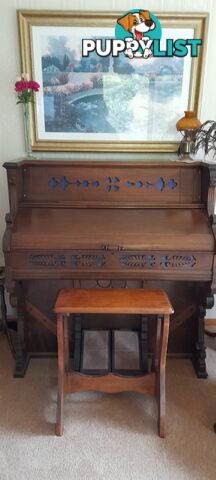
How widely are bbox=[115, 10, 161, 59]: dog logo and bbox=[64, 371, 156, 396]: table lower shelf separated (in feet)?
6.38

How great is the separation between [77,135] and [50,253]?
0.94 metres

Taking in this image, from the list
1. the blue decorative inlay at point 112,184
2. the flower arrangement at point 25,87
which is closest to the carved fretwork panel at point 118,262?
the blue decorative inlay at point 112,184

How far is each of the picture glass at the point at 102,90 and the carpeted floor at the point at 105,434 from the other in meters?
1.59

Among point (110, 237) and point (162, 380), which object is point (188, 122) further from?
point (162, 380)

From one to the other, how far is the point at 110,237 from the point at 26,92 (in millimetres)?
1080

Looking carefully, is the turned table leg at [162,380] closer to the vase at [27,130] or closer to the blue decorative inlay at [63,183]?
the blue decorative inlay at [63,183]

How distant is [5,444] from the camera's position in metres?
1.60

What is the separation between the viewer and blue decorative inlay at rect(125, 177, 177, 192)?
2.00 m

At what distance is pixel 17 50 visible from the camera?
216 centimetres

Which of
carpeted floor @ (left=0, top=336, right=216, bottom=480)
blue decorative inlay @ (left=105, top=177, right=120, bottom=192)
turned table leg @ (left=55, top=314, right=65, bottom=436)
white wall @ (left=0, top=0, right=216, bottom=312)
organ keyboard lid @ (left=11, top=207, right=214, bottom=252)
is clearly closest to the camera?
carpeted floor @ (left=0, top=336, right=216, bottom=480)

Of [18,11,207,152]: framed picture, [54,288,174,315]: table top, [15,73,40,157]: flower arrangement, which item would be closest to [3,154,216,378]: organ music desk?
[54,288,174,315]: table top

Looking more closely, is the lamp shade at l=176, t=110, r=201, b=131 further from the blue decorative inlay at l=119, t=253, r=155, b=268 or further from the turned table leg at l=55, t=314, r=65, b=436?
the turned table leg at l=55, t=314, r=65, b=436

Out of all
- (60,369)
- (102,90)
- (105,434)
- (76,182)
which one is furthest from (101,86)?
(105,434)

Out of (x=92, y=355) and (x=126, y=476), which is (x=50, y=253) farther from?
(x=126, y=476)
